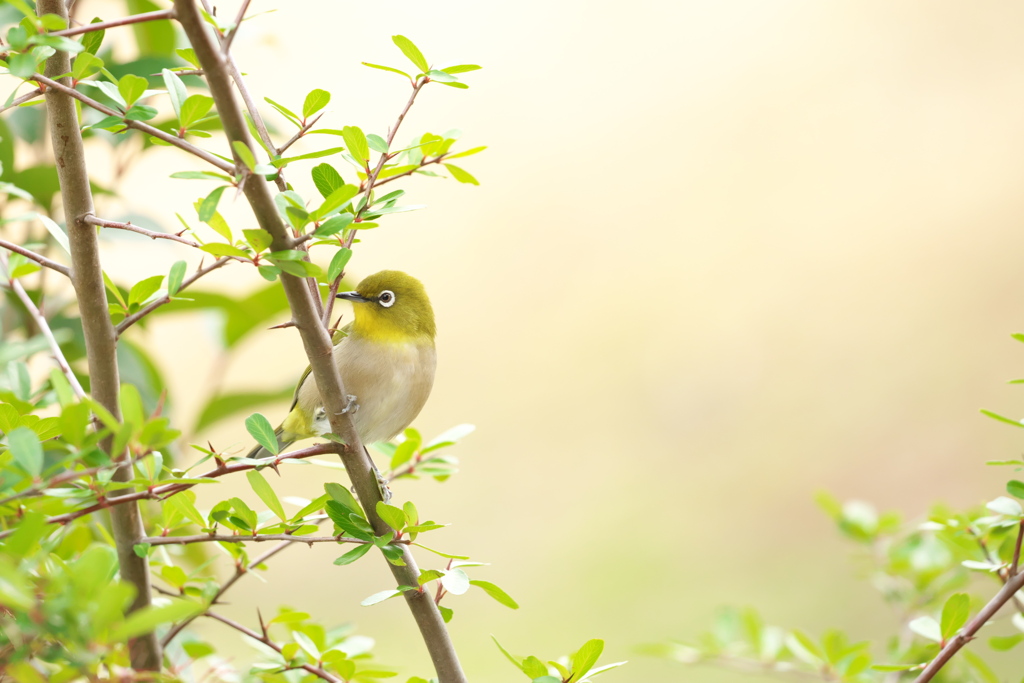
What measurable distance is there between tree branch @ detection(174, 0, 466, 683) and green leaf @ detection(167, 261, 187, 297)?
0.22m

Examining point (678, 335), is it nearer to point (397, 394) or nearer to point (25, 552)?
point (397, 394)

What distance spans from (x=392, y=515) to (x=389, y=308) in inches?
42.4

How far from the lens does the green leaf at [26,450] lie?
1.02 meters

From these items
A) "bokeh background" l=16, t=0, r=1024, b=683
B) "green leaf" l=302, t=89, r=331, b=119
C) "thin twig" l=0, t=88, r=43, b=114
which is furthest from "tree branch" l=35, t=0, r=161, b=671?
"bokeh background" l=16, t=0, r=1024, b=683

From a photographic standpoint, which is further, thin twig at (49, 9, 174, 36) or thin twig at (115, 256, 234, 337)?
thin twig at (115, 256, 234, 337)

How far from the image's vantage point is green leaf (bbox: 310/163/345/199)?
138 centimetres

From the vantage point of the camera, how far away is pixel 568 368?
9.27 metres

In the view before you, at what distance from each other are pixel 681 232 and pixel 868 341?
2.38 m

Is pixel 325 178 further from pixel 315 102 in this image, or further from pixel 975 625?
pixel 975 625

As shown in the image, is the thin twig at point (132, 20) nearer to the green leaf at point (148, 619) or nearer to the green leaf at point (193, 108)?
the green leaf at point (193, 108)

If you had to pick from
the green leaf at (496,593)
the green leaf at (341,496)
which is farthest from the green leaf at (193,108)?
the green leaf at (496,593)

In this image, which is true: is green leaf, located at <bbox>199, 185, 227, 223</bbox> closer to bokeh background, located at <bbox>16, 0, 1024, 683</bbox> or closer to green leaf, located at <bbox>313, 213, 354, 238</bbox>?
green leaf, located at <bbox>313, 213, 354, 238</bbox>

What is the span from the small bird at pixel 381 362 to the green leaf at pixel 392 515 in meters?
0.75

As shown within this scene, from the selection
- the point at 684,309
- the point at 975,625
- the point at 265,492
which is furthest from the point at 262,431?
the point at 684,309
